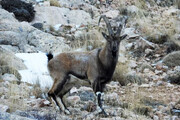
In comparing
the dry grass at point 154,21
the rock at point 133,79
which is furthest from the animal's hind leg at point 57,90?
the dry grass at point 154,21

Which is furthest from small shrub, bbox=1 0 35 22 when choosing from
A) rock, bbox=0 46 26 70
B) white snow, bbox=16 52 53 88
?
rock, bbox=0 46 26 70

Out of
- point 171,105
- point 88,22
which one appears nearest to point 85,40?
point 88,22

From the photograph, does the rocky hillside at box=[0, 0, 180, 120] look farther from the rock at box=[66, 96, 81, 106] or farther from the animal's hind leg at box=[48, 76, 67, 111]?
the animal's hind leg at box=[48, 76, 67, 111]

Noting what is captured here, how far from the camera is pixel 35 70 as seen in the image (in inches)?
394

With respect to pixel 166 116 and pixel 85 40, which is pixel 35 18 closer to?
pixel 85 40

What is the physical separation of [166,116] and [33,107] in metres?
2.45

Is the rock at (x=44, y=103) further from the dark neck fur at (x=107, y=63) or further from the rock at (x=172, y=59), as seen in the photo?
the rock at (x=172, y=59)

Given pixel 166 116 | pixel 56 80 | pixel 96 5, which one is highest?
→ pixel 56 80

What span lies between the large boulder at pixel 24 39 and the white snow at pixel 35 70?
A: 0.82 metres

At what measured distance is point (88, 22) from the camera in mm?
15164

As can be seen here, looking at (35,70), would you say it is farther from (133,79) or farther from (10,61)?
(133,79)

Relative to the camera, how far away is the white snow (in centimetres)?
898

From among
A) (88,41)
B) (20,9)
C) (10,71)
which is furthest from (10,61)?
(20,9)

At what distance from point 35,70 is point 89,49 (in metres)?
2.67
